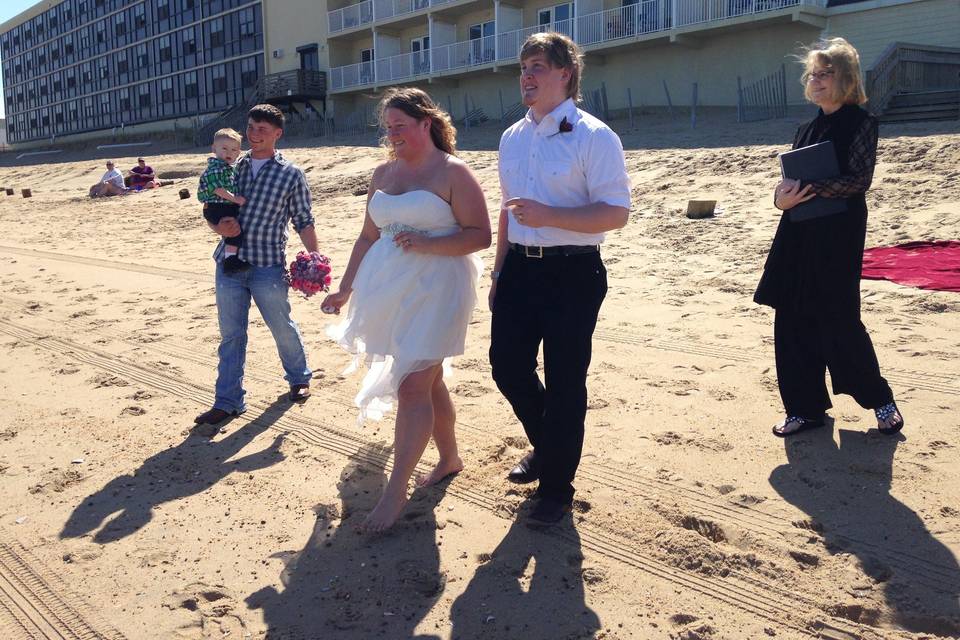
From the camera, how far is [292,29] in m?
40.0

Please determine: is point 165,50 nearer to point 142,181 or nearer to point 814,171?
point 142,181

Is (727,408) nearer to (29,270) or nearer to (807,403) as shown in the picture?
(807,403)

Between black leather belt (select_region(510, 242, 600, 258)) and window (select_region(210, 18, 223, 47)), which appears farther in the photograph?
window (select_region(210, 18, 223, 47))

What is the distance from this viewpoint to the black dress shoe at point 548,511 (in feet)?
11.1

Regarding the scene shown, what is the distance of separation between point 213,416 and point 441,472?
169 cm

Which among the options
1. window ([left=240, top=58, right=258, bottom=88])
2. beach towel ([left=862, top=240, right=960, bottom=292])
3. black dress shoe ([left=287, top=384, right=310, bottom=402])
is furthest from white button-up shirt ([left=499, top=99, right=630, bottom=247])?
window ([left=240, top=58, right=258, bottom=88])

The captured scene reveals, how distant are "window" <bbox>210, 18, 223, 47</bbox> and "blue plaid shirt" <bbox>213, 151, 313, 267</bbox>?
4682cm

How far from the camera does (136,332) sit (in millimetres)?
7148

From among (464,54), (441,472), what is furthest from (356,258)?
(464,54)

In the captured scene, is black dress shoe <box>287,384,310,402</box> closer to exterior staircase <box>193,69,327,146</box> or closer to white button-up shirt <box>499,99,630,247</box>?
white button-up shirt <box>499,99,630,247</box>

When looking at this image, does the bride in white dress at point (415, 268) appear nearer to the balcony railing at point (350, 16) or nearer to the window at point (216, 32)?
the balcony railing at point (350, 16)

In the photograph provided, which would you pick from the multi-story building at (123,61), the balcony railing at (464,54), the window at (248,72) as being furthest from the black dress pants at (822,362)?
the window at (248,72)

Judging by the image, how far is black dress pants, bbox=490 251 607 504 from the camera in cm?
326

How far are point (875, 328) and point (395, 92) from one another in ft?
13.6
